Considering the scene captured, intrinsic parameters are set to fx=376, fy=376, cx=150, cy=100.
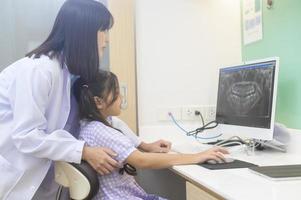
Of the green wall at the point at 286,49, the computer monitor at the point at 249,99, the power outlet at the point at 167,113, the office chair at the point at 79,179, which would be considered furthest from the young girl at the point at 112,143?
the power outlet at the point at 167,113

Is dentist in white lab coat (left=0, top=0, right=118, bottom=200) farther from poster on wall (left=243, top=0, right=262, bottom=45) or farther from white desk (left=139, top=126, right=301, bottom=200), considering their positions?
poster on wall (left=243, top=0, right=262, bottom=45)

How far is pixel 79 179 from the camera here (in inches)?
52.6

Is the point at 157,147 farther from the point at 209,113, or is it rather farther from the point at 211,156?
the point at 209,113

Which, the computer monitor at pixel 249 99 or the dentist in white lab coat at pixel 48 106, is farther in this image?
the computer monitor at pixel 249 99

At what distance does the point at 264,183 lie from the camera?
1182mm

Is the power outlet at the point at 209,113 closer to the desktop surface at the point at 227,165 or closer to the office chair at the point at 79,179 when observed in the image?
the desktop surface at the point at 227,165

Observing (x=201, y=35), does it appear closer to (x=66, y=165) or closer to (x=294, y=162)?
(x=294, y=162)

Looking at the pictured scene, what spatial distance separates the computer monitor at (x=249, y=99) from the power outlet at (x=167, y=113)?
344 mm

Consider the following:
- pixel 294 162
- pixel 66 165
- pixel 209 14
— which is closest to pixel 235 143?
pixel 294 162

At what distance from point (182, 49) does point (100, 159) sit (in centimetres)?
133

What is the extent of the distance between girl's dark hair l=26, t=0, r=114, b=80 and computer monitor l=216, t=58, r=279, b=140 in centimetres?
79

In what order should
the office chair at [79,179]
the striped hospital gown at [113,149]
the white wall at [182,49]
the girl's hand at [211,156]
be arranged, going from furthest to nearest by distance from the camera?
1. the white wall at [182,49]
2. the girl's hand at [211,156]
3. the striped hospital gown at [113,149]
4. the office chair at [79,179]

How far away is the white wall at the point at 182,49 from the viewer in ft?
8.07

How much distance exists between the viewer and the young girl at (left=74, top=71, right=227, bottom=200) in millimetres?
1439
